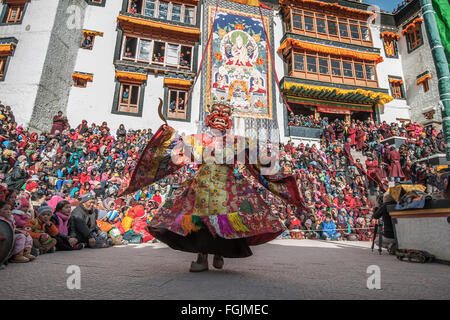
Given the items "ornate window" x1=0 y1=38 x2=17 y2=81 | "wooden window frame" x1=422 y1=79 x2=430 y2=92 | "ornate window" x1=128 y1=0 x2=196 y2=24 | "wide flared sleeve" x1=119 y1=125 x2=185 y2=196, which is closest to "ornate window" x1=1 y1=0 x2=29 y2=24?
"ornate window" x1=0 y1=38 x2=17 y2=81

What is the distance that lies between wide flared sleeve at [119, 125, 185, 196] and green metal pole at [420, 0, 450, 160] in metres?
4.84

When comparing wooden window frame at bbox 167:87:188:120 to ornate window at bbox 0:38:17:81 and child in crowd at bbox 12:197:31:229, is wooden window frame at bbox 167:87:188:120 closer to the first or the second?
ornate window at bbox 0:38:17:81

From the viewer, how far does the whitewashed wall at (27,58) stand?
43.5 ft

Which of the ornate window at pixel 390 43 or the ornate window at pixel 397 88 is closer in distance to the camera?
the ornate window at pixel 397 88

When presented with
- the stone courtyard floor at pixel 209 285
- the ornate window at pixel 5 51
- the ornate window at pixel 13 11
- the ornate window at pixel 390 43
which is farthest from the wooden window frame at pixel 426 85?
the ornate window at pixel 13 11

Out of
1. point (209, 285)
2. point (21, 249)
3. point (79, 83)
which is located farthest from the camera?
point (79, 83)

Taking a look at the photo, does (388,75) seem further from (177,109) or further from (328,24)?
(177,109)

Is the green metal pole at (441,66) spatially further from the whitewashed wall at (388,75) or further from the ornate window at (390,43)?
the ornate window at (390,43)

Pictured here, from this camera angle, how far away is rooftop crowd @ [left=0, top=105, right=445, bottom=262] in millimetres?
5172

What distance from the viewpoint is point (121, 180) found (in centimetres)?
921

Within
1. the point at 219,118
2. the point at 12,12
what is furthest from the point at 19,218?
the point at 12,12

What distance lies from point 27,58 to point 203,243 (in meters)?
16.8

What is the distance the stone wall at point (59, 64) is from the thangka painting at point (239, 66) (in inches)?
319

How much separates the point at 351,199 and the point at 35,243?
9900mm
